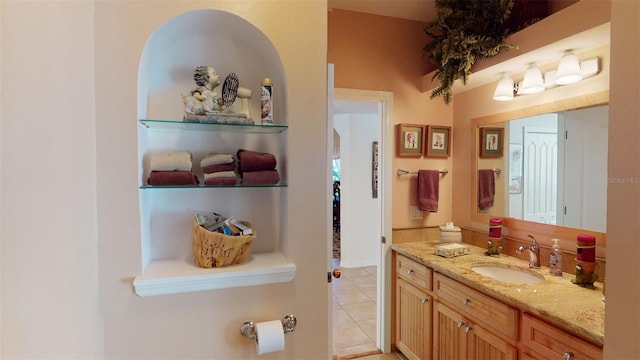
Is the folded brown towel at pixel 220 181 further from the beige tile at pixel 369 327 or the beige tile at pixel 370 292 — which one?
the beige tile at pixel 370 292

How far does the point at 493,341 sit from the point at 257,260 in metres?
1.29

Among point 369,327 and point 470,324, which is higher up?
point 470,324

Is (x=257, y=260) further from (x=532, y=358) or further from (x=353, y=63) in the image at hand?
(x=353, y=63)

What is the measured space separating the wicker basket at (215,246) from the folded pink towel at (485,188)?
196cm

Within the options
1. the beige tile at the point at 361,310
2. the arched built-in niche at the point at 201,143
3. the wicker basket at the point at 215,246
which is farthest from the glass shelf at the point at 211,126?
the beige tile at the point at 361,310

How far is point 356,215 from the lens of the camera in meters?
4.85

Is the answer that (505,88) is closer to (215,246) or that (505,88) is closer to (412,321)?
(412,321)

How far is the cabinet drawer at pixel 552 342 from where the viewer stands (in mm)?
1212

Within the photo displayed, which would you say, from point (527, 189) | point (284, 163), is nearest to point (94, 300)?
point (284, 163)

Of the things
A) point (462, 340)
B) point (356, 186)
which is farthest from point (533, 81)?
point (356, 186)

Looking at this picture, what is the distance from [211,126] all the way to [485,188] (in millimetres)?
2082

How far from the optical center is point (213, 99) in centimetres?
119

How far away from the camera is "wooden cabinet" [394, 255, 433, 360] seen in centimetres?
216

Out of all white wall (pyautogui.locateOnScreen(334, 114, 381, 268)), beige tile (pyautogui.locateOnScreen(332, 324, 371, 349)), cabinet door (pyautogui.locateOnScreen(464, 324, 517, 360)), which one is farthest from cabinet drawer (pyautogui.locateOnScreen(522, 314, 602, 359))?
white wall (pyautogui.locateOnScreen(334, 114, 381, 268))
